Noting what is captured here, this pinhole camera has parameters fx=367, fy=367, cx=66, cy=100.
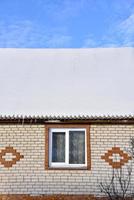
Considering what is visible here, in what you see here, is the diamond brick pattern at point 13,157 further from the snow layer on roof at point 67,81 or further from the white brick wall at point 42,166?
the snow layer on roof at point 67,81

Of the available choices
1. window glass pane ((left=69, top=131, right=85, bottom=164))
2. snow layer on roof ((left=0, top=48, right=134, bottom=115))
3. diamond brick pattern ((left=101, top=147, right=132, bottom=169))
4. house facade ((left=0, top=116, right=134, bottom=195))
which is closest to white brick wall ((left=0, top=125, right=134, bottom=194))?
house facade ((left=0, top=116, right=134, bottom=195))

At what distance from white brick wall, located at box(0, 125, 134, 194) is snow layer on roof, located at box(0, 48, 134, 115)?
60 centimetres

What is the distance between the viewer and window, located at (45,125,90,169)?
11.2 meters

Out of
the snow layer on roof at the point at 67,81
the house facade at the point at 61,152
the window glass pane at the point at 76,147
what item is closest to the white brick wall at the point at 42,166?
the house facade at the point at 61,152

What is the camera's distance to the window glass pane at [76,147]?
445 inches

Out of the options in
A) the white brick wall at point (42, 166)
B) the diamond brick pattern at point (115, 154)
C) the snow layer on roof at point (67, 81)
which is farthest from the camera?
the snow layer on roof at point (67, 81)

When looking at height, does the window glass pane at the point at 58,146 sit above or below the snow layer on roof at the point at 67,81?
below

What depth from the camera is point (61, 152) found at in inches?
448

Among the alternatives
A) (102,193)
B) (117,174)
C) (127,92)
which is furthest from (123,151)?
(127,92)

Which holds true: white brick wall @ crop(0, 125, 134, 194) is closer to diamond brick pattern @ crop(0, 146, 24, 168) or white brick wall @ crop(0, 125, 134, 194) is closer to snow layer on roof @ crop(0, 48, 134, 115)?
diamond brick pattern @ crop(0, 146, 24, 168)

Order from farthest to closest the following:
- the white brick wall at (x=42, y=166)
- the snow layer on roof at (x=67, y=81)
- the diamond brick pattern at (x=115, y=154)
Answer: the snow layer on roof at (x=67, y=81)
the diamond brick pattern at (x=115, y=154)
the white brick wall at (x=42, y=166)

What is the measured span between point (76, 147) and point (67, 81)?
2673 millimetres

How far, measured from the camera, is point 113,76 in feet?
43.7

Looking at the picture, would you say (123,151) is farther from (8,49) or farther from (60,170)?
(8,49)
